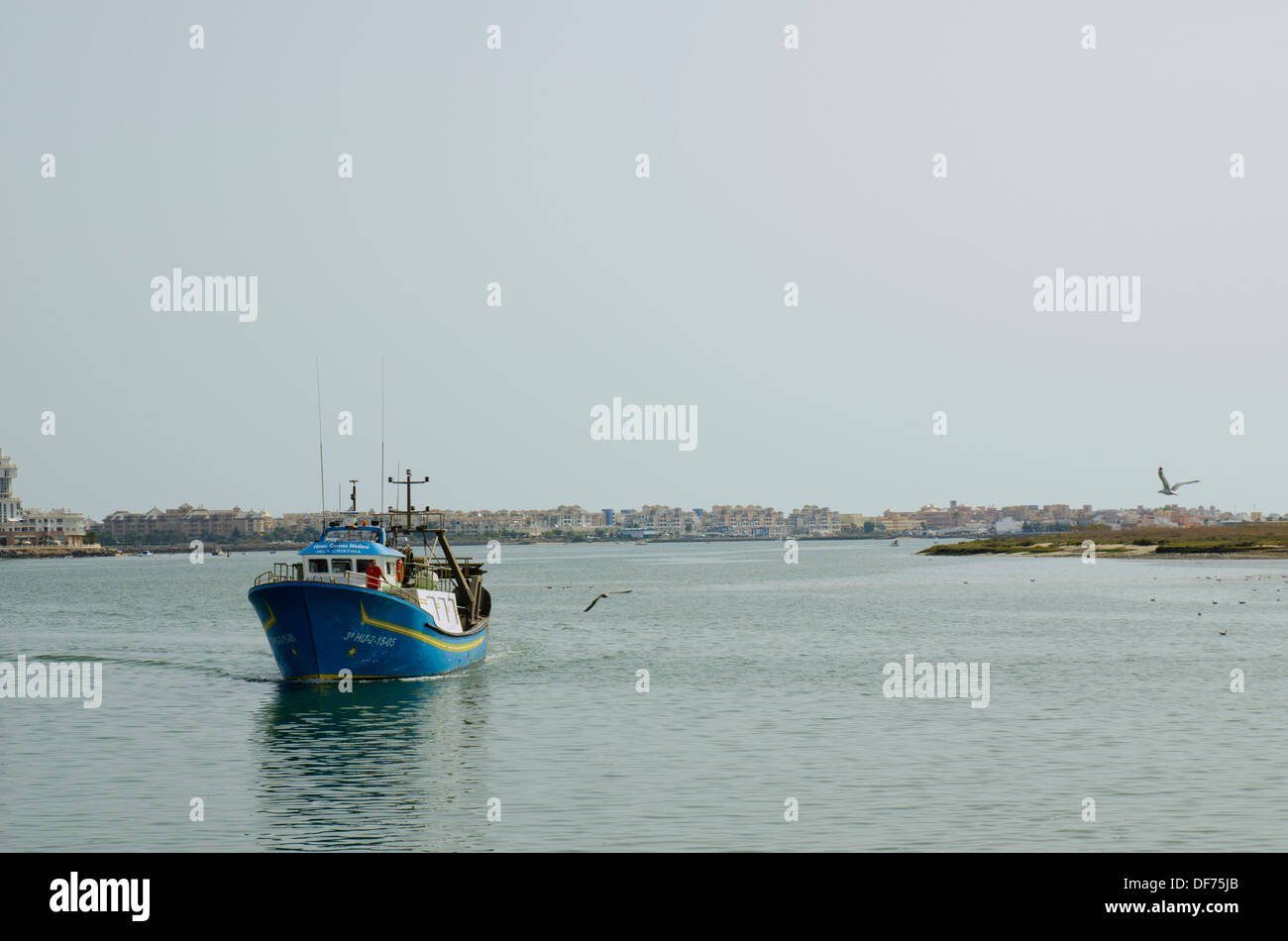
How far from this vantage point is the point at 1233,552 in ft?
619

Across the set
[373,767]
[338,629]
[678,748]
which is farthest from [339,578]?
[678,748]

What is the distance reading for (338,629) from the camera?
1879 inches

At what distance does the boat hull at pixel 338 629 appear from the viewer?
46.9 m

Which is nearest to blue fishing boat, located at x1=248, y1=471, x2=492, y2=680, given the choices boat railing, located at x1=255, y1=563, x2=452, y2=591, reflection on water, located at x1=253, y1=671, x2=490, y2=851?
boat railing, located at x1=255, y1=563, x2=452, y2=591

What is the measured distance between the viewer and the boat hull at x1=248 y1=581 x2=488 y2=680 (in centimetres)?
4688

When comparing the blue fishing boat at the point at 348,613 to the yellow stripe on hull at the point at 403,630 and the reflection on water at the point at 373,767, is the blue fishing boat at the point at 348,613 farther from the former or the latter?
the reflection on water at the point at 373,767

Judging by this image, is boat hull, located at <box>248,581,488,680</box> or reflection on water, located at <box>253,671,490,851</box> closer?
reflection on water, located at <box>253,671,490,851</box>

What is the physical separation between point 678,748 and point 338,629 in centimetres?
1704

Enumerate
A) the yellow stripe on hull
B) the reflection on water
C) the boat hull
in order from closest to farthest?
the reflection on water < the boat hull < the yellow stripe on hull

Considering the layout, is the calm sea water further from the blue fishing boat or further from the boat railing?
the boat railing

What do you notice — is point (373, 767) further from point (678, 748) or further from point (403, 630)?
point (403, 630)

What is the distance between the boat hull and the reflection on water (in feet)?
2.55
